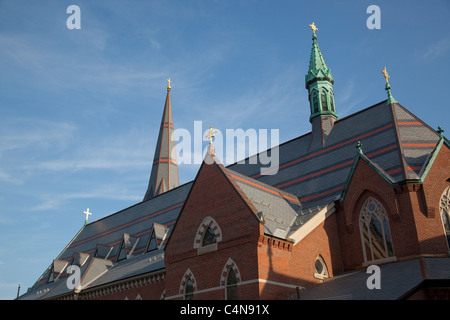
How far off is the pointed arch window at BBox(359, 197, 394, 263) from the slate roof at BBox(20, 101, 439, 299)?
1.76 m

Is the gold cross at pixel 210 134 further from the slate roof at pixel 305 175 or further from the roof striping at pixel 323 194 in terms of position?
the roof striping at pixel 323 194

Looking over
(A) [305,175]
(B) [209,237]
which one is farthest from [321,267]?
(A) [305,175]

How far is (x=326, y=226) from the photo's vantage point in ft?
78.9

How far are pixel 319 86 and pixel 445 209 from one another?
15.5m

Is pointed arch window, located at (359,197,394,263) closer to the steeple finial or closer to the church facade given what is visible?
the church facade

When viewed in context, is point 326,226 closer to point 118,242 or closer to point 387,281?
point 387,281

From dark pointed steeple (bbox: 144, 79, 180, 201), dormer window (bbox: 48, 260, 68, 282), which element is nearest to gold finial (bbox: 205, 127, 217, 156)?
dormer window (bbox: 48, 260, 68, 282)

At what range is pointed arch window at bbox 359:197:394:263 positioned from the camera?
73.0 feet

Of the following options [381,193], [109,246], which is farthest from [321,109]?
[109,246]

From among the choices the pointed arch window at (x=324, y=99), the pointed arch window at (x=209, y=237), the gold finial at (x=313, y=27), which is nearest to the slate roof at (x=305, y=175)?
the pointed arch window at (x=324, y=99)

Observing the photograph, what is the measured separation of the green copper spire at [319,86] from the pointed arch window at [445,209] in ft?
40.4

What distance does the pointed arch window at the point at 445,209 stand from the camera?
856 inches
